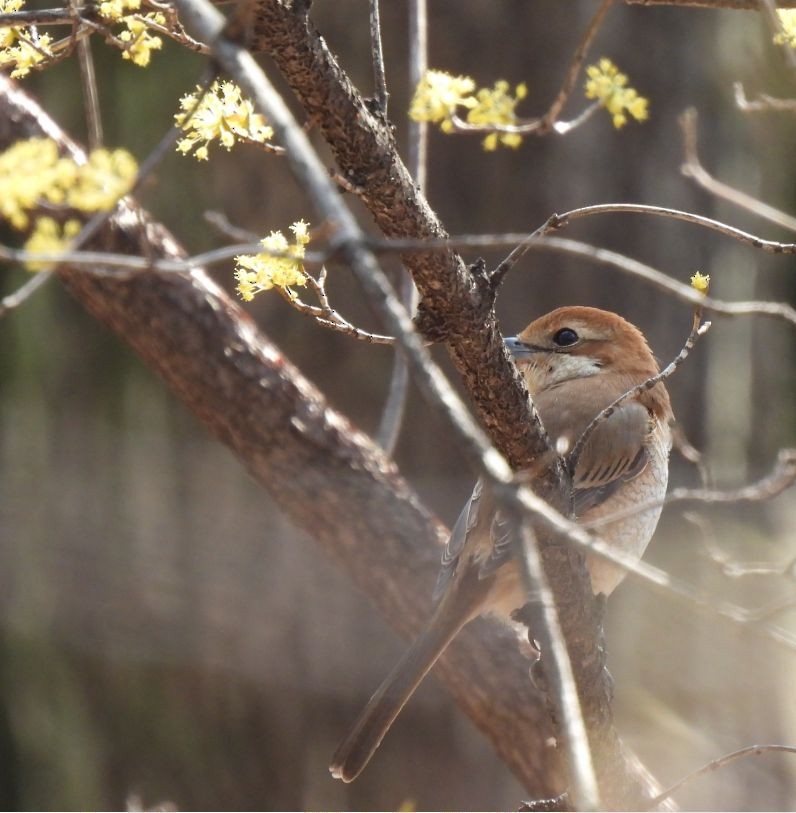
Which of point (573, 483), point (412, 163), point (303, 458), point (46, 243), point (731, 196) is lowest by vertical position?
point (303, 458)

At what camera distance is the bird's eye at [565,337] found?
3781 millimetres

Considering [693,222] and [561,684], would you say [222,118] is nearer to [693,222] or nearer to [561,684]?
[693,222]

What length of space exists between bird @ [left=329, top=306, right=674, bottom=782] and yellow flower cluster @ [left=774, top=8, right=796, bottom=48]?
39.0 inches

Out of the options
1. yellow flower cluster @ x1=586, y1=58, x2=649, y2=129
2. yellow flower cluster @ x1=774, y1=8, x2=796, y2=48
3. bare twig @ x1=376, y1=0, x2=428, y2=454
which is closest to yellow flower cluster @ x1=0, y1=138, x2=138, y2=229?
yellow flower cluster @ x1=586, y1=58, x2=649, y2=129

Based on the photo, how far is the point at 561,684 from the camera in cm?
108

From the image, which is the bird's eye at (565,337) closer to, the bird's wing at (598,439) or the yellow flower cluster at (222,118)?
the bird's wing at (598,439)

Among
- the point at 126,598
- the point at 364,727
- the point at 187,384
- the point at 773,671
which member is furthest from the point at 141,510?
the point at 773,671

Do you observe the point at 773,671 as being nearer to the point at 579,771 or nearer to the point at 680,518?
the point at 680,518

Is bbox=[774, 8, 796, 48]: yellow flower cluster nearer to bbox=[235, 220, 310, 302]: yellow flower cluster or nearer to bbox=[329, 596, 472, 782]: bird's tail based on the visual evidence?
bbox=[235, 220, 310, 302]: yellow flower cluster

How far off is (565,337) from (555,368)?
11cm

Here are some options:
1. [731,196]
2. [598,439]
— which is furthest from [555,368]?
[731,196]

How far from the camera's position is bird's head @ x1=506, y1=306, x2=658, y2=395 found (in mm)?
3758

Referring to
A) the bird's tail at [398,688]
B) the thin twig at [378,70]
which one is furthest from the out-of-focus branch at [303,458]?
the thin twig at [378,70]

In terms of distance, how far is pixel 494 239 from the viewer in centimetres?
115
